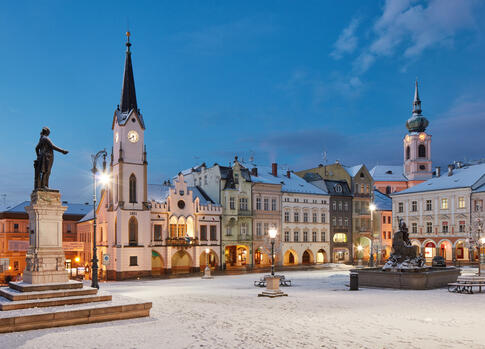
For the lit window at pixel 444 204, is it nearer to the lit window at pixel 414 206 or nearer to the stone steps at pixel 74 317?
the lit window at pixel 414 206

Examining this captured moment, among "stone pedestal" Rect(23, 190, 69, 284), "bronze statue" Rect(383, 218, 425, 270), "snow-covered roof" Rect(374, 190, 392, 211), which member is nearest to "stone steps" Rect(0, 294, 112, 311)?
"stone pedestal" Rect(23, 190, 69, 284)

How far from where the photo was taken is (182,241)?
156 feet

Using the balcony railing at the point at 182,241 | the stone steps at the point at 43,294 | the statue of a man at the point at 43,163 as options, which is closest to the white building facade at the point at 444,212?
the balcony railing at the point at 182,241

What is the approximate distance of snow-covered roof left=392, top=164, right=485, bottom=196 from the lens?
5750 cm

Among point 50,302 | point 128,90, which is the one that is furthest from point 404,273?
point 128,90

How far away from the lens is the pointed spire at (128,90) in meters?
46.8

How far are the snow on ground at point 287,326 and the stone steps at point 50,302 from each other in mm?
1862

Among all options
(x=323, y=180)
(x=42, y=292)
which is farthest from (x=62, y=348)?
(x=323, y=180)

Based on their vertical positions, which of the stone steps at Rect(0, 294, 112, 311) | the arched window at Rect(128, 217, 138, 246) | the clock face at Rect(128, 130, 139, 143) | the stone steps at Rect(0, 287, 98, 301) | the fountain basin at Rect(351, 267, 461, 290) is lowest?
the fountain basin at Rect(351, 267, 461, 290)

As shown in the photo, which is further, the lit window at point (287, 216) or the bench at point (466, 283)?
the lit window at point (287, 216)

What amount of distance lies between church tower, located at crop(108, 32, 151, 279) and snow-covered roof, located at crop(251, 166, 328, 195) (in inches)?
599

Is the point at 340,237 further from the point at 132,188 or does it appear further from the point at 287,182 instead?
the point at 132,188

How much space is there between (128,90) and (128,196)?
1111 cm

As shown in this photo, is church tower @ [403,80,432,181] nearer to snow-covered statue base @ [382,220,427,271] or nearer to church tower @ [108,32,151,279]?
church tower @ [108,32,151,279]
